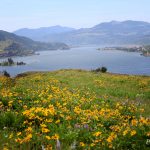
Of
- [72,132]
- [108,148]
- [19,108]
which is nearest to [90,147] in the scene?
[108,148]

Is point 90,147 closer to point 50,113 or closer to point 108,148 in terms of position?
point 108,148


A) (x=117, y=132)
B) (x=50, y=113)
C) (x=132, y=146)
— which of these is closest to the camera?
(x=132, y=146)

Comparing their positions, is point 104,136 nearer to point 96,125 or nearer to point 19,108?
point 96,125

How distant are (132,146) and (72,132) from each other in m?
1.86

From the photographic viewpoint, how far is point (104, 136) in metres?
8.40

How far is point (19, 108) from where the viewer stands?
11.6m

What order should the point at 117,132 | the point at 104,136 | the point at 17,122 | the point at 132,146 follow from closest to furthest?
the point at 132,146 < the point at 104,136 < the point at 117,132 < the point at 17,122

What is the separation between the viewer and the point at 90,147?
780 centimetres

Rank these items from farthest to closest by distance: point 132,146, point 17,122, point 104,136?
1. point 17,122
2. point 104,136
3. point 132,146

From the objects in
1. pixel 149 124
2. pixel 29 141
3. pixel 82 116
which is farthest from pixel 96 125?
pixel 29 141

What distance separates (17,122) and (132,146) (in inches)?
148

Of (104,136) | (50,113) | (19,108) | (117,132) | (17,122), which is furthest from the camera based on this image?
(19,108)

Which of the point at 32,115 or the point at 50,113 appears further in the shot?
the point at 50,113

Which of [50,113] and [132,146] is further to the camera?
[50,113]
